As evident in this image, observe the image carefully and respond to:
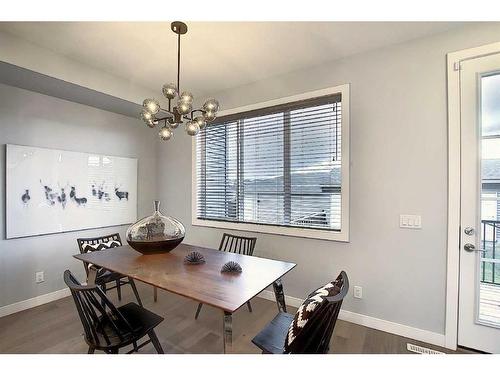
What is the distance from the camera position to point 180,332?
2189mm

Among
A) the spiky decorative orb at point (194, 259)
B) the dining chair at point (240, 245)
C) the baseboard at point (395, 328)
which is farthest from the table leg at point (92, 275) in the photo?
the baseboard at point (395, 328)

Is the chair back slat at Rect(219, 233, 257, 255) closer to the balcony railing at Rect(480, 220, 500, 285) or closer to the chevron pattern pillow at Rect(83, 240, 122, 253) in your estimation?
the chevron pattern pillow at Rect(83, 240, 122, 253)

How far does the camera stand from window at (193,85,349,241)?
96.5 inches

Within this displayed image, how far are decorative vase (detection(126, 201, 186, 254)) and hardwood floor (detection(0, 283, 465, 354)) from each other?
78cm

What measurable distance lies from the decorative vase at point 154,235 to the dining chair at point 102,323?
55cm

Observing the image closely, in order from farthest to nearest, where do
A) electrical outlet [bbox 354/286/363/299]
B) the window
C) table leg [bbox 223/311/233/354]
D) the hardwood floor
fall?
the window, electrical outlet [bbox 354/286/363/299], the hardwood floor, table leg [bbox 223/311/233/354]

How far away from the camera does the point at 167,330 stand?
2215 mm

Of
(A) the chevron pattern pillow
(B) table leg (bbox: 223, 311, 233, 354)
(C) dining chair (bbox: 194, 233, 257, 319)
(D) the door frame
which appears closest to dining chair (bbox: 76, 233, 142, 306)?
(A) the chevron pattern pillow

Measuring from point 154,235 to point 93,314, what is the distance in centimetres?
78

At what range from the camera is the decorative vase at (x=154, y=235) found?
2021mm
